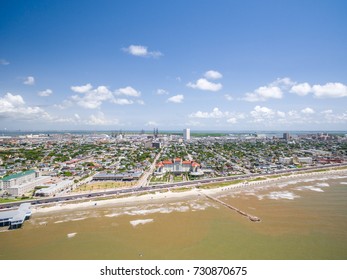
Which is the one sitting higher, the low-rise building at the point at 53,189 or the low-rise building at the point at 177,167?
the low-rise building at the point at 177,167

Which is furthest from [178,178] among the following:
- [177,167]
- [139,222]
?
[139,222]

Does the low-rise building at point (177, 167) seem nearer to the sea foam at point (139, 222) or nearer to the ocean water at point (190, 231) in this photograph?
the ocean water at point (190, 231)

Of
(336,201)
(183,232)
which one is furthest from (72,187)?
(336,201)

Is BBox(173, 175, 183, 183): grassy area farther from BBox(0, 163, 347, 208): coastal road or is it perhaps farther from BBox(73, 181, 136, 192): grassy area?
BBox(73, 181, 136, 192): grassy area

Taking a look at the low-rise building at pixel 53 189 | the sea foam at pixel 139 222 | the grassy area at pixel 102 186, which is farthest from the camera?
the grassy area at pixel 102 186

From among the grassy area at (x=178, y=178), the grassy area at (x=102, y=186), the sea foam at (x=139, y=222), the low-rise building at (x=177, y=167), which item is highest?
the low-rise building at (x=177, y=167)

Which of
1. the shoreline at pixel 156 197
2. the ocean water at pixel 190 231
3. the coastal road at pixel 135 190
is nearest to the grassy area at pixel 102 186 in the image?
the coastal road at pixel 135 190

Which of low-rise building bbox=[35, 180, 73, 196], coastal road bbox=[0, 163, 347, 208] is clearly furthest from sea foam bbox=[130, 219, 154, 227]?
low-rise building bbox=[35, 180, 73, 196]

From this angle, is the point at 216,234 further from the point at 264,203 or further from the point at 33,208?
the point at 33,208

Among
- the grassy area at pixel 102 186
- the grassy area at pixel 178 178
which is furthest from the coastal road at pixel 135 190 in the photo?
the grassy area at pixel 178 178

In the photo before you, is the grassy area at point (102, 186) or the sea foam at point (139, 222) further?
the grassy area at point (102, 186)

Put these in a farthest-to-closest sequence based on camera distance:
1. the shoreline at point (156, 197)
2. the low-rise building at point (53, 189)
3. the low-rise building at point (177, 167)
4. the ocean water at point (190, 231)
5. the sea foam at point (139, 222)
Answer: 1. the low-rise building at point (177, 167)
2. the low-rise building at point (53, 189)
3. the shoreline at point (156, 197)
4. the sea foam at point (139, 222)
5. the ocean water at point (190, 231)
